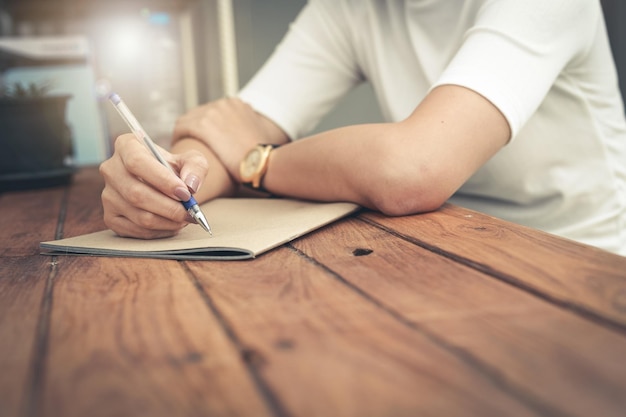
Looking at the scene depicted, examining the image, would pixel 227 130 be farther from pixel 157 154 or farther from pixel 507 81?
pixel 507 81

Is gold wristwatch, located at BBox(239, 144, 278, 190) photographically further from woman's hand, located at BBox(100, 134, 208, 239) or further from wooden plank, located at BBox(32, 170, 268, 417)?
wooden plank, located at BBox(32, 170, 268, 417)

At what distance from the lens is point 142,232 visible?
31.9 inches

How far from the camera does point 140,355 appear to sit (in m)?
0.45

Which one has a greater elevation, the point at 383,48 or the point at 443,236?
the point at 383,48

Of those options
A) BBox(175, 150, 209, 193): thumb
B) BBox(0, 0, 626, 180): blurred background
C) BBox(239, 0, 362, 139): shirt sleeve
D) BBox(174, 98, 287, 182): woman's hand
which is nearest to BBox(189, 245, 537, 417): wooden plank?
BBox(175, 150, 209, 193): thumb

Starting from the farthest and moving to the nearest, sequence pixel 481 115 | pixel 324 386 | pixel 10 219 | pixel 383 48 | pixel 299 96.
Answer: pixel 299 96, pixel 383 48, pixel 10 219, pixel 481 115, pixel 324 386

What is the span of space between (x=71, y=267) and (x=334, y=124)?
204cm

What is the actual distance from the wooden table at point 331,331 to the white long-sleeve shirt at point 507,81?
29 centimetres

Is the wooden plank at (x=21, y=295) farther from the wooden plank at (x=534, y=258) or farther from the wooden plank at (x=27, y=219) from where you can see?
the wooden plank at (x=534, y=258)

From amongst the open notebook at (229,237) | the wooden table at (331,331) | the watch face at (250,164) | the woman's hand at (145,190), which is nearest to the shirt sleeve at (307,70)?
the watch face at (250,164)

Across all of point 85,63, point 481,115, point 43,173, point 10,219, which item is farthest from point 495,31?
point 85,63

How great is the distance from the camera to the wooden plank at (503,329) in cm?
37

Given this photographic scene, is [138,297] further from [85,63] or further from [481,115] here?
[85,63]

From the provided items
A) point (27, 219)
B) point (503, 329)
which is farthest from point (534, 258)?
point (27, 219)
